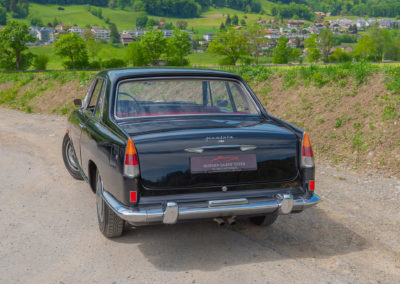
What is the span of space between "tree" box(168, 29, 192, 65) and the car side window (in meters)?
90.3

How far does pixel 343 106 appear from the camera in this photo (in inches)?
353

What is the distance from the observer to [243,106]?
483 centimetres

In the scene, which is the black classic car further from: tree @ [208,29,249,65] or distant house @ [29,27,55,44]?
distant house @ [29,27,55,44]

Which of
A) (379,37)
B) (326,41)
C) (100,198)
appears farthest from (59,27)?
(100,198)

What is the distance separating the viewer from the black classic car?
3650 mm

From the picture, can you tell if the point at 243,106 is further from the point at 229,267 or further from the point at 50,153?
the point at 50,153

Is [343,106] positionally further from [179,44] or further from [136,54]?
[179,44]

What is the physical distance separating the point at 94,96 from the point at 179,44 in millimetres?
92294

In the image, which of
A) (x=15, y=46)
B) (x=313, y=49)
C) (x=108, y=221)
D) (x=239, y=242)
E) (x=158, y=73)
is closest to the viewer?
(x=108, y=221)

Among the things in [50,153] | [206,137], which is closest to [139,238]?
[206,137]

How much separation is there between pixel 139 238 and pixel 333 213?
94.6 inches

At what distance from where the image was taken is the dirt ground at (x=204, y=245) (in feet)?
12.1

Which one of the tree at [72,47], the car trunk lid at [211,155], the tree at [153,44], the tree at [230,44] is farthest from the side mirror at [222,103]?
the tree at [230,44]

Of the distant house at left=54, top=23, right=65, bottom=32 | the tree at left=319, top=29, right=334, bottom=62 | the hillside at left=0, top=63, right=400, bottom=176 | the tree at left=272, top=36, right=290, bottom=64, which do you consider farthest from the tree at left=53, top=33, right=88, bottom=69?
the distant house at left=54, top=23, right=65, bottom=32
